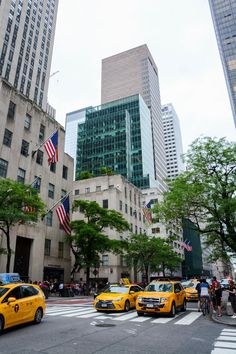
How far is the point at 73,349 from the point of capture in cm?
730

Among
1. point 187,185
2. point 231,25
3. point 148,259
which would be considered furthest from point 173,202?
point 231,25

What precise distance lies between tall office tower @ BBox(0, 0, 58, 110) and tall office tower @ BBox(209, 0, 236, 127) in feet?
255

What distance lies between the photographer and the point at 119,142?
11538cm

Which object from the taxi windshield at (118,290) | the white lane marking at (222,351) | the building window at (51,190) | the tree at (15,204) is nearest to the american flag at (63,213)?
the tree at (15,204)

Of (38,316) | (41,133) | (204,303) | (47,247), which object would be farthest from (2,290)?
(41,133)

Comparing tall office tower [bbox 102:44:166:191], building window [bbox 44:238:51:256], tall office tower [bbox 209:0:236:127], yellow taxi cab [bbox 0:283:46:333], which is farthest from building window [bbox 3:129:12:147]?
tall office tower [bbox 102:44:166:191]

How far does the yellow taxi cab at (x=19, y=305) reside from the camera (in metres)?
9.38

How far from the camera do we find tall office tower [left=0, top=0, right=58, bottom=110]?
74.1m

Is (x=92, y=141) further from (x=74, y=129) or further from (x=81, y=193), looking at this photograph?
(x=81, y=193)

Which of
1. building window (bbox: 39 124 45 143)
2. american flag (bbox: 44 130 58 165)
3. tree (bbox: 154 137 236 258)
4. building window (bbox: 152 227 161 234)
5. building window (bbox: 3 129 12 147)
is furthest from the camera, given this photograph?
building window (bbox: 152 227 161 234)

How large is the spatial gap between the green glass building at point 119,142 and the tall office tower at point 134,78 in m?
35.5

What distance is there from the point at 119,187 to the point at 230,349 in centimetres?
4998

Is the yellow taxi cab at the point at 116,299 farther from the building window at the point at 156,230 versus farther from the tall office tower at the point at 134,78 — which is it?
the tall office tower at the point at 134,78

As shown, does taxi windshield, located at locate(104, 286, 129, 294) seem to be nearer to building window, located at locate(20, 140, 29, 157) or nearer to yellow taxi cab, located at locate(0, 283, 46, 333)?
yellow taxi cab, located at locate(0, 283, 46, 333)
